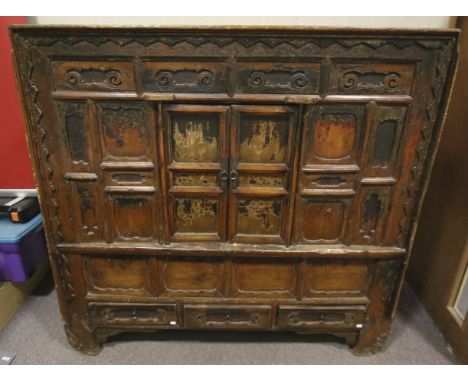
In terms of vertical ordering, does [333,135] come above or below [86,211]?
above

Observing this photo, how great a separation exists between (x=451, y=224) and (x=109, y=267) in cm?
202

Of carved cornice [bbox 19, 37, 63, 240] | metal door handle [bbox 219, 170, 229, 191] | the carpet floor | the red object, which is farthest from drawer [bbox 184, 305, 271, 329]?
the red object

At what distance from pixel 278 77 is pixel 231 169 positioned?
0.45m

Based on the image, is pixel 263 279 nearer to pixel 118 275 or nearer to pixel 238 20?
pixel 118 275

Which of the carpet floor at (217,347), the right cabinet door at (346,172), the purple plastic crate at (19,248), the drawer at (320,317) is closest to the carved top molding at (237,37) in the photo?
the right cabinet door at (346,172)

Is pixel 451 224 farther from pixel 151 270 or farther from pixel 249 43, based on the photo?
pixel 151 270

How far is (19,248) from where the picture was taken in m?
1.88

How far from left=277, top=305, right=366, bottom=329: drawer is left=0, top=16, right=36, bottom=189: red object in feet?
6.15

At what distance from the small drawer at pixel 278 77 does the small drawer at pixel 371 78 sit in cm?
9

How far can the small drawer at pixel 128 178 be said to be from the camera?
149 cm

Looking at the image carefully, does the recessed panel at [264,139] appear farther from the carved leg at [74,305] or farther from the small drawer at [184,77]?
the carved leg at [74,305]

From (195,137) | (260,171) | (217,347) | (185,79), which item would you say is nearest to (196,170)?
(195,137)

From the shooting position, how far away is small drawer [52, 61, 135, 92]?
1326 millimetres

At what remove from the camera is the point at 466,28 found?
1.77 m
